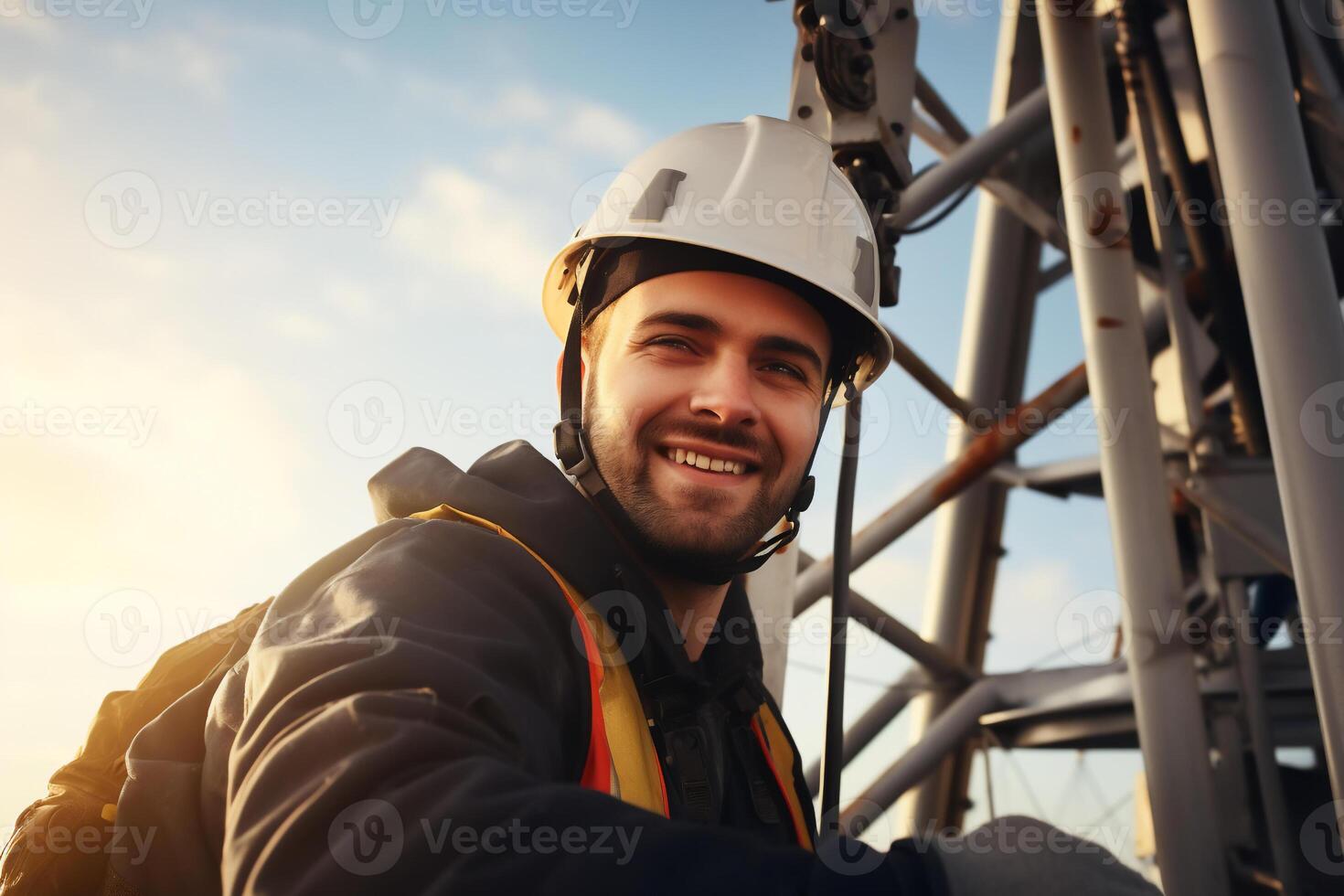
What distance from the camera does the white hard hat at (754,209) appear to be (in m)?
2.36

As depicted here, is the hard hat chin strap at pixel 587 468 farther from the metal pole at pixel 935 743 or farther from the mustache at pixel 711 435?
the metal pole at pixel 935 743

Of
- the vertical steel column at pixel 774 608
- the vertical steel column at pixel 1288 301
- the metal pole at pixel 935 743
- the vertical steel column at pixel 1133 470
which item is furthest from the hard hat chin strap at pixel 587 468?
the metal pole at pixel 935 743

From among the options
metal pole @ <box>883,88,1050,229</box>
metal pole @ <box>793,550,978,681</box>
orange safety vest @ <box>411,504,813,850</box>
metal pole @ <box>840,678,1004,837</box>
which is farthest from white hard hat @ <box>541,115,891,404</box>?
metal pole @ <box>840,678,1004,837</box>

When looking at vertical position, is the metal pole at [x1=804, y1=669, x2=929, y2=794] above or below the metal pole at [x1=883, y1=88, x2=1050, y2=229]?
below

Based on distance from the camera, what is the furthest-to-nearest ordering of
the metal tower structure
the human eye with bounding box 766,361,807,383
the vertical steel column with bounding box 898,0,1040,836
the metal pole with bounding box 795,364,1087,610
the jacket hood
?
the vertical steel column with bounding box 898,0,1040,836 → the metal pole with bounding box 795,364,1087,610 → the metal tower structure → the human eye with bounding box 766,361,807,383 → the jacket hood

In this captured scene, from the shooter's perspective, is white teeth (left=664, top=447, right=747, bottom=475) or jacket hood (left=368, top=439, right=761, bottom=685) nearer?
jacket hood (left=368, top=439, right=761, bottom=685)

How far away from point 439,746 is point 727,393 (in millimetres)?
1179

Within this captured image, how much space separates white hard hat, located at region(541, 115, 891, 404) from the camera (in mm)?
2361

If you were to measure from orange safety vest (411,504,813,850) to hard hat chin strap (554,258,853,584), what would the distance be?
15.9 inches

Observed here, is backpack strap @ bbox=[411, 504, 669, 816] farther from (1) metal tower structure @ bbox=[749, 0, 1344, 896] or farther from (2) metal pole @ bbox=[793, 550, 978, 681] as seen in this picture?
(2) metal pole @ bbox=[793, 550, 978, 681]

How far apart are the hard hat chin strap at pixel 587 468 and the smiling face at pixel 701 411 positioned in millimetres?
26

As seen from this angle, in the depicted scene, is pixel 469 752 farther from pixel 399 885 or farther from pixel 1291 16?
pixel 1291 16

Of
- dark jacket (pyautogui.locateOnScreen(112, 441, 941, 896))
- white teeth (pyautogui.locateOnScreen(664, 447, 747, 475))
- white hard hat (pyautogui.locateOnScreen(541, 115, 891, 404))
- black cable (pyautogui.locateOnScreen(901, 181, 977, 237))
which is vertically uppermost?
black cable (pyautogui.locateOnScreen(901, 181, 977, 237))

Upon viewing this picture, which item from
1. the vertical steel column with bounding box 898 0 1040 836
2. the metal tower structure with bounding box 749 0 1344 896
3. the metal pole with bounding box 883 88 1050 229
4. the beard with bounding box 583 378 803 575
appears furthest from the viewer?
the vertical steel column with bounding box 898 0 1040 836
